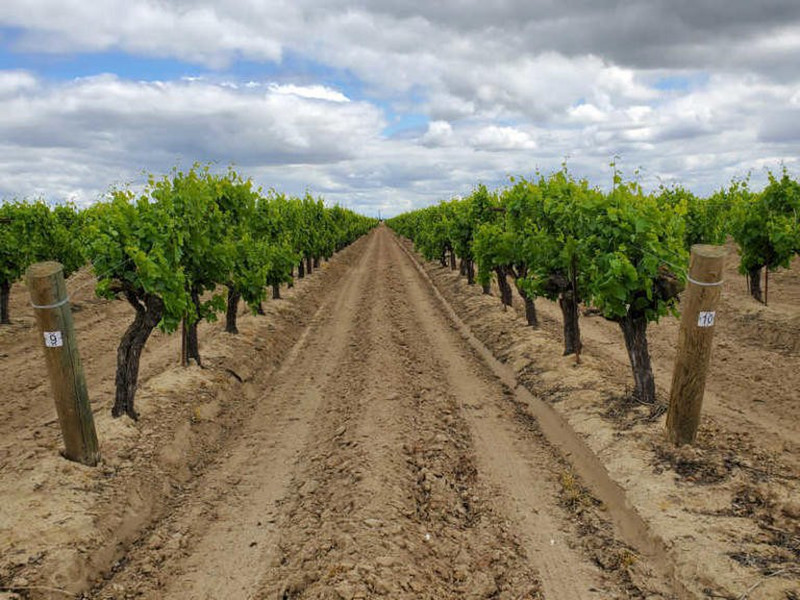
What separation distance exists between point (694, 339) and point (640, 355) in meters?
2.27

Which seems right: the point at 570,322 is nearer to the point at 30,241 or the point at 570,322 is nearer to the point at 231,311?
the point at 231,311

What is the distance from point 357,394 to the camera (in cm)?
1098

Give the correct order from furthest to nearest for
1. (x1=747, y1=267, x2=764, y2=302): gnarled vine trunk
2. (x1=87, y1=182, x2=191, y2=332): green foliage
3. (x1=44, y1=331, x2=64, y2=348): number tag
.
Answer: (x1=747, y1=267, x2=764, y2=302): gnarled vine trunk, (x1=87, y1=182, x2=191, y2=332): green foliage, (x1=44, y1=331, x2=64, y2=348): number tag

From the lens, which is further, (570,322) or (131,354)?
(570,322)

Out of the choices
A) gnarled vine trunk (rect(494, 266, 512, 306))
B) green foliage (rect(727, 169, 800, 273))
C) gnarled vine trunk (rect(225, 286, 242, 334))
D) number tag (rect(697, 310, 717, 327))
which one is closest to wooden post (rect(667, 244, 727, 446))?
number tag (rect(697, 310, 717, 327))

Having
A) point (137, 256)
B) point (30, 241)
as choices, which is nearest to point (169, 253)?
point (137, 256)

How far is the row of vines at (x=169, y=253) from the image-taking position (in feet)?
29.1

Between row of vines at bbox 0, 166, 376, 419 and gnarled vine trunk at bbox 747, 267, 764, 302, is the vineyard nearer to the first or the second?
row of vines at bbox 0, 166, 376, 419

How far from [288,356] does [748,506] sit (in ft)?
36.9

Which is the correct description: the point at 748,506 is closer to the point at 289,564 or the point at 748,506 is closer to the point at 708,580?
the point at 708,580

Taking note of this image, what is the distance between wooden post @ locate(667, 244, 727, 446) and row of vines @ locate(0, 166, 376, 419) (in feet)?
25.8

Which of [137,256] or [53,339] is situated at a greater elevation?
[137,256]

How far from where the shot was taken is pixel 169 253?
9.80m

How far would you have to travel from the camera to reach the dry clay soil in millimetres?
5445
